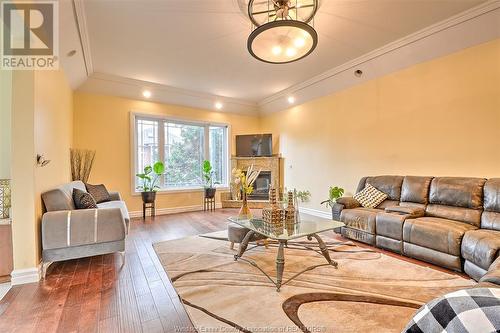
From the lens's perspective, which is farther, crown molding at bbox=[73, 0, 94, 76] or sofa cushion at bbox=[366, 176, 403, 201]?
sofa cushion at bbox=[366, 176, 403, 201]

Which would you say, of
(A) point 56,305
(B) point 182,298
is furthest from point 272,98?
(A) point 56,305

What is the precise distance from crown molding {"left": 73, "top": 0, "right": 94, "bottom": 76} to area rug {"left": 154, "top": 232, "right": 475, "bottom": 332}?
313 centimetres

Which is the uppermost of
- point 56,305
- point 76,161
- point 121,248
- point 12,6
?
point 12,6

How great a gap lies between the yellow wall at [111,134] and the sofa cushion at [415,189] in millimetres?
4960

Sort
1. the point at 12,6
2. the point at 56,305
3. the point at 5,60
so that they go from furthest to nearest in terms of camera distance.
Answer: the point at 5,60, the point at 12,6, the point at 56,305

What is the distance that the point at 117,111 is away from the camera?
5211 millimetres

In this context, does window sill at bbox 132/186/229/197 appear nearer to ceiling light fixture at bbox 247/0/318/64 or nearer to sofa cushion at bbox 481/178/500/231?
ceiling light fixture at bbox 247/0/318/64

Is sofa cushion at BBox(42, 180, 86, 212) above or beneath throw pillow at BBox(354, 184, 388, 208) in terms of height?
above

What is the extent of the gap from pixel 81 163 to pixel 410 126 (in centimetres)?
617

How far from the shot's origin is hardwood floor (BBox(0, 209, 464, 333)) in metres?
1.75

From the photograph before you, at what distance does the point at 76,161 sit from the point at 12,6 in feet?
10.1

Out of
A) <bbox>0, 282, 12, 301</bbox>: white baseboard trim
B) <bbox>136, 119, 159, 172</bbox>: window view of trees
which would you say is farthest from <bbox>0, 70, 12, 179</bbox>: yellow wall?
<bbox>136, 119, 159, 172</bbox>: window view of trees

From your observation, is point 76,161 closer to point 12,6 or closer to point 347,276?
point 12,6

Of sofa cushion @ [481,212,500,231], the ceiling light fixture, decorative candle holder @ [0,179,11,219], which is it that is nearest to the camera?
the ceiling light fixture
